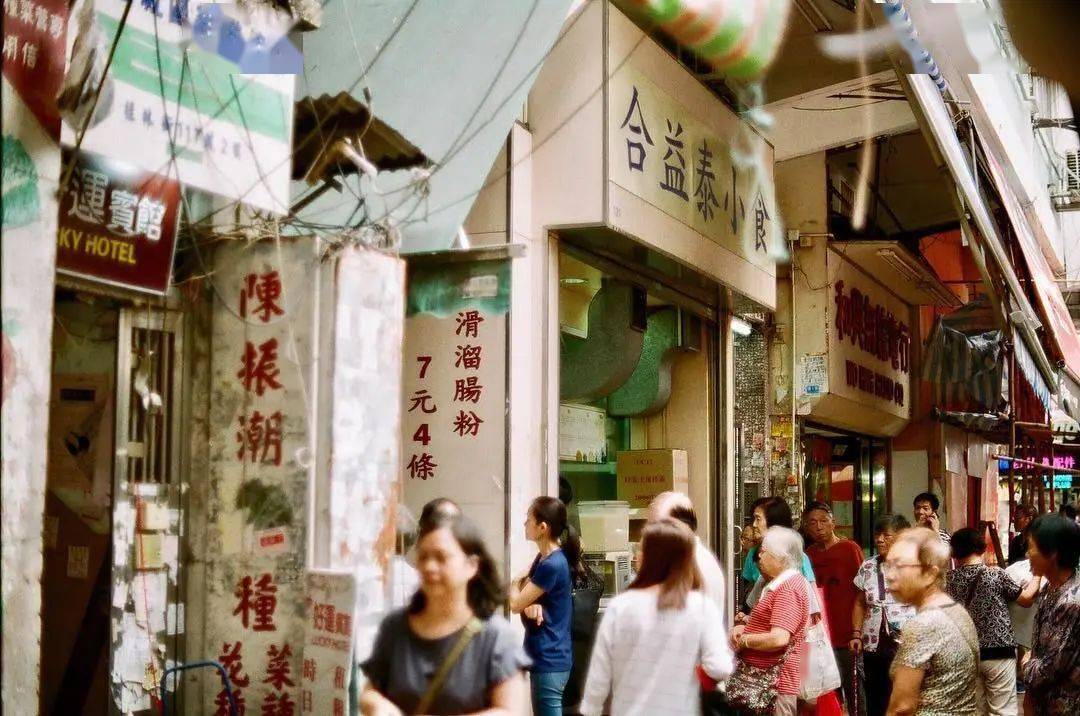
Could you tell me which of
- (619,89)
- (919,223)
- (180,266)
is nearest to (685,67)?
(619,89)

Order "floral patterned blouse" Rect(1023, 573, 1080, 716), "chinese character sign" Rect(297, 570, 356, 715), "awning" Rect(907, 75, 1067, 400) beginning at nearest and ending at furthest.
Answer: "floral patterned blouse" Rect(1023, 573, 1080, 716), "chinese character sign" Rect(297, 570, 356, 715), "awning" Rect(907, 75, 1067, 400)

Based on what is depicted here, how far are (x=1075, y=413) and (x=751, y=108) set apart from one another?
6.11 meters

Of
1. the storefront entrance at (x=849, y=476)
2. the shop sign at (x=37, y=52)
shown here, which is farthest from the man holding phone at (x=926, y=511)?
the shop sign at (x=37, y=52)

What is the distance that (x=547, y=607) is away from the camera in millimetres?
7695

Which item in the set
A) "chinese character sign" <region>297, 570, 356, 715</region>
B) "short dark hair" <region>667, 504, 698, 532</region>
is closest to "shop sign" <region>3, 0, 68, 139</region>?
"chinese character sign" <region>297, 570, 356, 715</region>

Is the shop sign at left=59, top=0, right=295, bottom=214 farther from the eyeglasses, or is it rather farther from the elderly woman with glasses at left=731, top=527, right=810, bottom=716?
the eyeglasses

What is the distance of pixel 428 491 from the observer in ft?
29.1

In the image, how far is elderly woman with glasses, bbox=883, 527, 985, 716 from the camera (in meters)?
5.35

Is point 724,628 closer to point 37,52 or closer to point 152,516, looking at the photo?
point 152,516

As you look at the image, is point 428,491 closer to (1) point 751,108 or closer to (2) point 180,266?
(2) point 180,266

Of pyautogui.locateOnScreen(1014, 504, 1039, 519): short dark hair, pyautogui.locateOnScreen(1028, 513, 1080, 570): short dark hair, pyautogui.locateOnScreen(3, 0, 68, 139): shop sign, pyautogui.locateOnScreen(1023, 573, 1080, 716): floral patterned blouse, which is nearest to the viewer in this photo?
pyautogui.locateOnScreen(3, 0, 68, 139): shop sign

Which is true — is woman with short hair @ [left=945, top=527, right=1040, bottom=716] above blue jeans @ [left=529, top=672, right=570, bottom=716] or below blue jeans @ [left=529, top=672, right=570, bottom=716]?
above

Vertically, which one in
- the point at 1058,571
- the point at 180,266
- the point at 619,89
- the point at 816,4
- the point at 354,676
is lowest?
the point at 354,676

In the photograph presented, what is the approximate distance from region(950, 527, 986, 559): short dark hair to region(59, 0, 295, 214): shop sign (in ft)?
16.9
